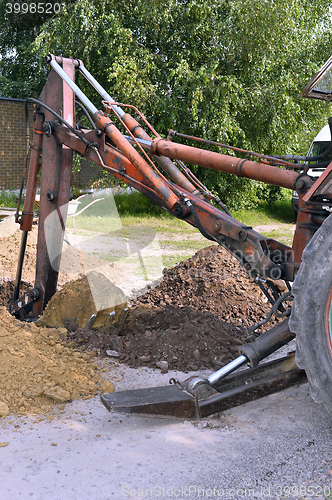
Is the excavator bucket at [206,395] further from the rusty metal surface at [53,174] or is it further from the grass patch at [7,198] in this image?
the grass patch at [7,198]

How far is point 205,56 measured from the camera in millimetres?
11805

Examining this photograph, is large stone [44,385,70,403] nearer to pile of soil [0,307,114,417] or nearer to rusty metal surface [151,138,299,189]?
pile of soil [0,307,114,417]

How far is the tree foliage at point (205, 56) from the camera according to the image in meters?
Result: 11.0


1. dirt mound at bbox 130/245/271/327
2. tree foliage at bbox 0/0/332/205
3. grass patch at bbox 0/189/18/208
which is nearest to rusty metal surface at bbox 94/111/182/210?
dirt mound at bbox 130/245/271/327

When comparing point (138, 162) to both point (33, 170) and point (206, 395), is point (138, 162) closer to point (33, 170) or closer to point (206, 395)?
point (33, 170)

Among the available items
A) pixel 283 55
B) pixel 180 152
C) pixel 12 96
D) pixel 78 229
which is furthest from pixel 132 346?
pixel 12 96

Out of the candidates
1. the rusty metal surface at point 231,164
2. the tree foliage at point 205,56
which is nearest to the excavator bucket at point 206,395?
the rusty metal surface at point 231,164

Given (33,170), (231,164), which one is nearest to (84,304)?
(33,170)

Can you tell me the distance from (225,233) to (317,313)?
1.02 meters

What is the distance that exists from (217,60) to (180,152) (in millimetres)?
8895

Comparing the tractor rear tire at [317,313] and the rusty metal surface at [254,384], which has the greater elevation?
the tractor rear tire at [317,313]

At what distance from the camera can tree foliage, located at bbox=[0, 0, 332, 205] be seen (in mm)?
10953

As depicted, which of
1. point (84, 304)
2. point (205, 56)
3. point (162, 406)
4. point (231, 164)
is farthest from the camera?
point (205, 56)

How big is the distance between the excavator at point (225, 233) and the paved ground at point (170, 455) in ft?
0.59
